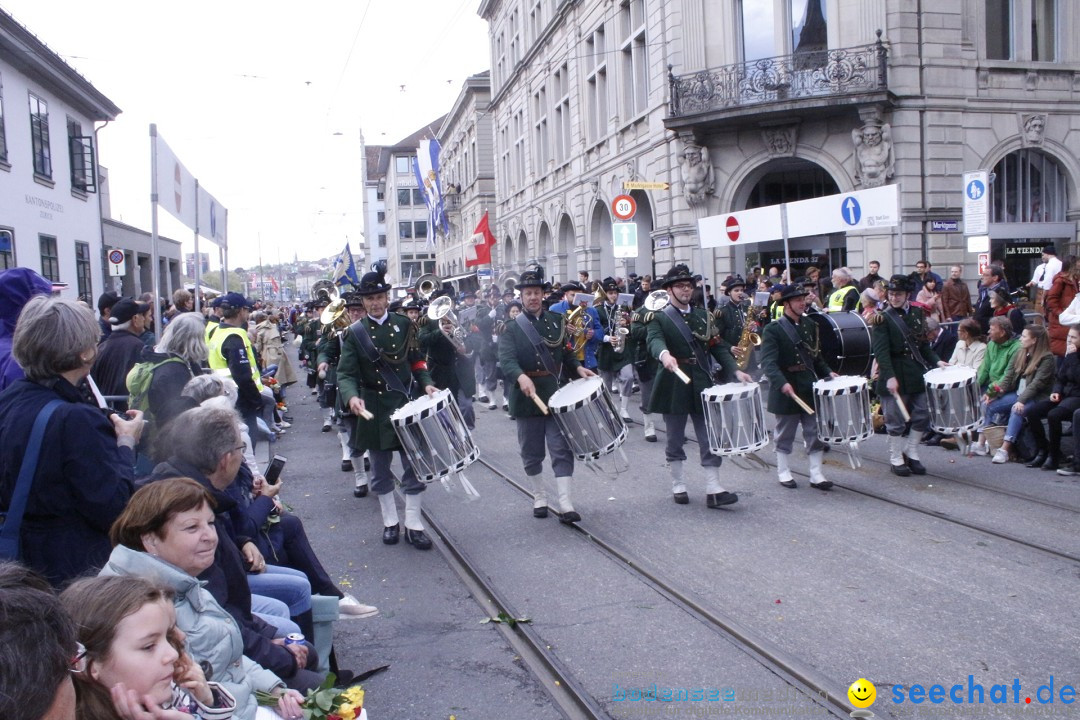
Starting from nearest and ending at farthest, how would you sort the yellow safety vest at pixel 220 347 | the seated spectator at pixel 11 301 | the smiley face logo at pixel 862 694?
the smiley face logo at pixel 862 694
the seated spectator at pixel 11 301
the yellow safety vest at pixel 220 347

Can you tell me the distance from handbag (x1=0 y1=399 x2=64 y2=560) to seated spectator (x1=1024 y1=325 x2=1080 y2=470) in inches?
363

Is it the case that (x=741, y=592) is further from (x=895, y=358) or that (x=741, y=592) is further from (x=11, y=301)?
(x=11, y=301)

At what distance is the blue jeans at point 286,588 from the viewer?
456cm

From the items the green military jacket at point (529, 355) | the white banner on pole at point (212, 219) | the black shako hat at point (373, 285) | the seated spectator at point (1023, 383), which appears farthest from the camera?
the white banner on pole at point (212, 219)

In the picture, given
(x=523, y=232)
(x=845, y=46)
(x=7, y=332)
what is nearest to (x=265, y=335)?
(x=7, y=332)

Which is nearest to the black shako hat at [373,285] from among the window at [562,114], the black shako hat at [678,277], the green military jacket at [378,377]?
the green military jacket at [378,377]

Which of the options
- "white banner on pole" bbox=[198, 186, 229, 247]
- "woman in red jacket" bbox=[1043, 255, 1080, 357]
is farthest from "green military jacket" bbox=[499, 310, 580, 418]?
"woman in red jacket" bbox=[1043, 255, 1080, 357]

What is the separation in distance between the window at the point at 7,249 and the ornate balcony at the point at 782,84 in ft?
51.7

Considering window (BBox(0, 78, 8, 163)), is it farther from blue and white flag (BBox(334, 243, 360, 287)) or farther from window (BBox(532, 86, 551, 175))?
window (BBox(532, 86, 551, 175))

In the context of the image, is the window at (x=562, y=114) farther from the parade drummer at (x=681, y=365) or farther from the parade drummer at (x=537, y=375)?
the parade drummer at (x=537, y=375)

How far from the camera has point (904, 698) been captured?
427cm

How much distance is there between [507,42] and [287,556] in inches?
1731

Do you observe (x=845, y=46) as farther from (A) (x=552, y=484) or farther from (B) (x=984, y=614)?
(B) (x=984, y=614)

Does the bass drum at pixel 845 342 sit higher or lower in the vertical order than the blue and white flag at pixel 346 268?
lower
